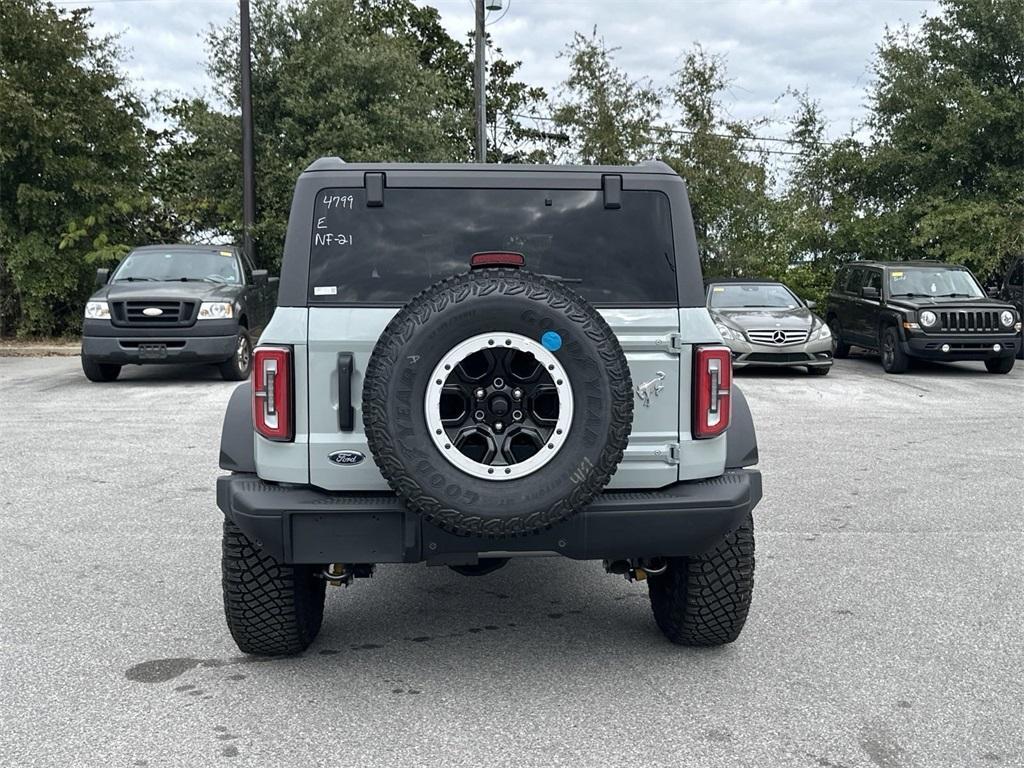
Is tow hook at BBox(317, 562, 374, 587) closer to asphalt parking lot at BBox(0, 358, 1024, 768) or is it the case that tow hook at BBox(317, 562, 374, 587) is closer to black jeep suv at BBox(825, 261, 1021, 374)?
asphalt parking lot at BBox(0, 358, 1024, 768)

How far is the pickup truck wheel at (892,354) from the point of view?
52.0 feet

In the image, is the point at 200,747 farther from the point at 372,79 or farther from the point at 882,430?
the point at 372,79

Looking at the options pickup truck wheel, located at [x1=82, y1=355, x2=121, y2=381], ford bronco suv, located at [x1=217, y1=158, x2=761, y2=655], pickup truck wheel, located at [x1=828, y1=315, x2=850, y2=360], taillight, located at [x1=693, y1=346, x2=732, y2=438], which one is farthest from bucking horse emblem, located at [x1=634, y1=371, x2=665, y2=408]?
pickup truck wheel, located at [x1=828, y1=315, x2=850, y2=360]

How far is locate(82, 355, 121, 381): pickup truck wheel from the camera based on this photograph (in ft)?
45.6

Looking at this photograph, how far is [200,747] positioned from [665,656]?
1807 millimetres

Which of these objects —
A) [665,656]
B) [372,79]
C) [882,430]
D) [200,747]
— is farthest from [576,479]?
[372,79]

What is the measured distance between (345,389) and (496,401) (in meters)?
0.57

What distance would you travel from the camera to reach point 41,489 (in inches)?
295

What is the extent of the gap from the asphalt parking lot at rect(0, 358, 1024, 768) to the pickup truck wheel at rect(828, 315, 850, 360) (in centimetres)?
1124

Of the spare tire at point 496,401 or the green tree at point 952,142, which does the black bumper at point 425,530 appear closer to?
the spare tire at point 496,401

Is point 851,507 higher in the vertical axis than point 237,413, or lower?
lower

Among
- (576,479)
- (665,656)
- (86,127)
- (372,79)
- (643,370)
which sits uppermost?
(372,79)

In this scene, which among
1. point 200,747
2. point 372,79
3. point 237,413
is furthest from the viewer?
point 372,79

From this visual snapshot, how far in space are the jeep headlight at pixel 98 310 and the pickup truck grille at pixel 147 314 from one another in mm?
82
